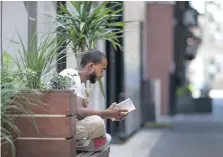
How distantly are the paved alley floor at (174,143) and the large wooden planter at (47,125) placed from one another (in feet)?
12.3

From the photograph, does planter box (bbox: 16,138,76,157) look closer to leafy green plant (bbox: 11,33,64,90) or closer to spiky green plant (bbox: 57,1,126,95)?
leafy green plant (bbox: 11,33,64,90)

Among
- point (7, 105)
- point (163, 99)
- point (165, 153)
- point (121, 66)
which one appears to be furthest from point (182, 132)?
point (7, 105)

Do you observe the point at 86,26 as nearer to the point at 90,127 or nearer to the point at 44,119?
the point at 90,127

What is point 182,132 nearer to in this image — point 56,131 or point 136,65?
point 136,65

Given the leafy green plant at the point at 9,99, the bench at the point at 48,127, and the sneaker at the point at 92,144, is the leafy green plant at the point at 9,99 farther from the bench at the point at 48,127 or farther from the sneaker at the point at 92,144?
the sneaker at the point at 92,144

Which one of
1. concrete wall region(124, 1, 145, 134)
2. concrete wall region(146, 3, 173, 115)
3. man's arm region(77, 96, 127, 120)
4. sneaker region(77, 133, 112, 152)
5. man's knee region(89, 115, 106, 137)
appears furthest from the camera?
concrete wall region(146, 3, 173, 115)

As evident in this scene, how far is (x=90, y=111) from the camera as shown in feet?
18.0

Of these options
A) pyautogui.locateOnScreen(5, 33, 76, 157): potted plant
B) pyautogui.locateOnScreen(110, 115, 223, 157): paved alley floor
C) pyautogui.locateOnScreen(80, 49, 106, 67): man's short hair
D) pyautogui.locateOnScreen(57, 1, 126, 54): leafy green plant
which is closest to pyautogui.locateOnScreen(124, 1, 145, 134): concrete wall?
pyautogui.locateOnScreen(110, 115, 223, 157): paved alley floor

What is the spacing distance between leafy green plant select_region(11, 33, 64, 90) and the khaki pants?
1.93 feet

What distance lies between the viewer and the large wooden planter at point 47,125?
5090 millimetres

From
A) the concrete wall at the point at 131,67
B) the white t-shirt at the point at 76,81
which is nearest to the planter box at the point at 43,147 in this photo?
the white t-shirt at the point at 76,81

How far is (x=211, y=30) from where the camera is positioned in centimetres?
4069

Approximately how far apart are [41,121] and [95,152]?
2.91ft

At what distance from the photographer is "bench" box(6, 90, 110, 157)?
5.09 metres
